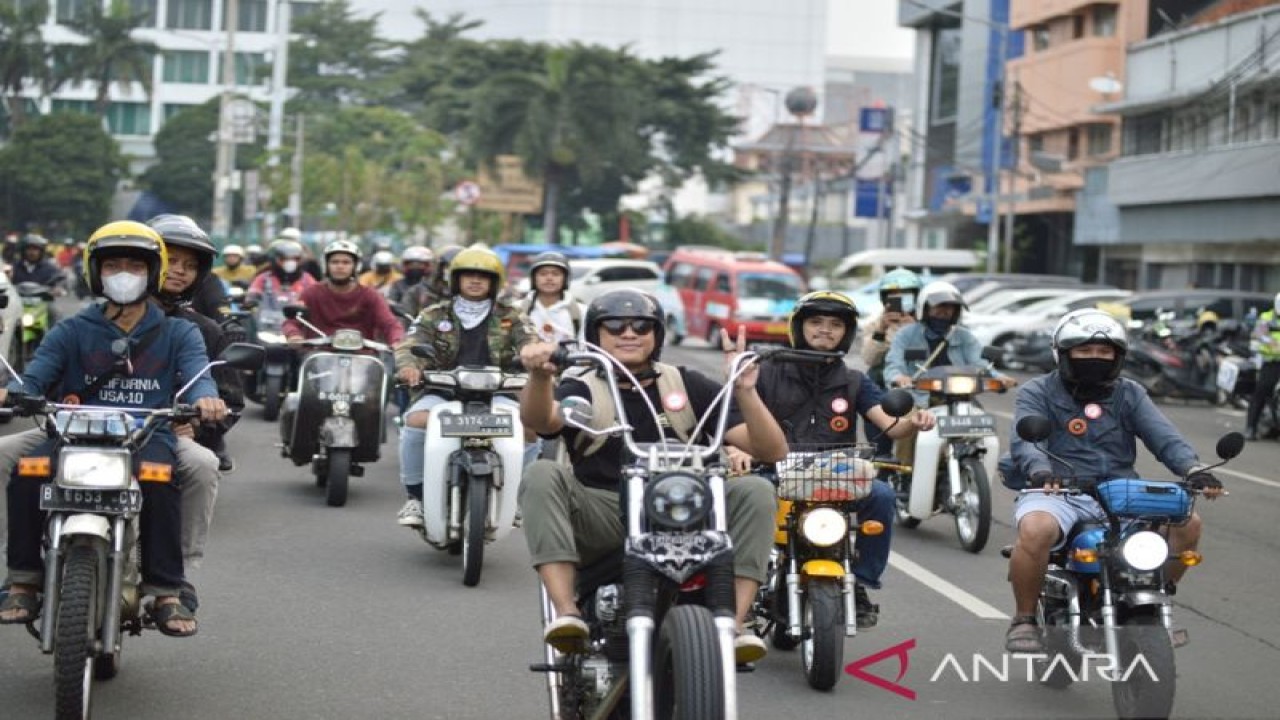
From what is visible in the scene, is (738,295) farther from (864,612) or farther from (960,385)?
(864,612)

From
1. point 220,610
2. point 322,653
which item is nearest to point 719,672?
point 322,653

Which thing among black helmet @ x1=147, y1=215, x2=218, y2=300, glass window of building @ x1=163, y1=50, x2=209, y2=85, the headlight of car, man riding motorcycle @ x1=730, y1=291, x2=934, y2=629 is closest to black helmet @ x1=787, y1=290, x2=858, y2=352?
man riding motorcycle @ x1=730, y1=291, x2=934, y2=629

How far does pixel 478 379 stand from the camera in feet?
34.0

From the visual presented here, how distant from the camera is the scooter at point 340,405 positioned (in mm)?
12594

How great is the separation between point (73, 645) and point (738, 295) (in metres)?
30.8

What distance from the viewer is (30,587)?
6.77 meters

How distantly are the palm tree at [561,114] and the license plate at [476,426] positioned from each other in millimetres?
59869

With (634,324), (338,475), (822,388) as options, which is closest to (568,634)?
(634,324)

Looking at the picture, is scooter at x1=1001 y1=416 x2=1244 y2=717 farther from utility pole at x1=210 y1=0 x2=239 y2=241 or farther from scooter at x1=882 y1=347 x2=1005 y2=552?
utility pole at x1=210 y1=0 x2=239 y2=241

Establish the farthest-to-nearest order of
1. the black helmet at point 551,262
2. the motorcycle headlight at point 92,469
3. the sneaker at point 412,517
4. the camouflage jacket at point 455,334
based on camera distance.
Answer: the black helmet at point 551,262, the camouflage jacket at point 455,334, the sneaker at point 412,517, the motorcycle headlight at point 92,469

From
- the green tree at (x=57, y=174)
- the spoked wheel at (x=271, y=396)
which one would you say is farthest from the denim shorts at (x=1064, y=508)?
the green tree at (x=57, y=174)

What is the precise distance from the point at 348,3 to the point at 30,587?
9047cm

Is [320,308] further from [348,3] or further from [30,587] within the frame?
[348,3]

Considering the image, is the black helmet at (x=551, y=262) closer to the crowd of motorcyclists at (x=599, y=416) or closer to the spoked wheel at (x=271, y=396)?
the spoked wheel at (x=271, y=396)
